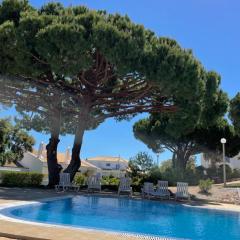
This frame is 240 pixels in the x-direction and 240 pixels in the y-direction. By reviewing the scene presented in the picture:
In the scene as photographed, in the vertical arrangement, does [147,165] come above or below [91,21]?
below

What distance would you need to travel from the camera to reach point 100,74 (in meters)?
22.0

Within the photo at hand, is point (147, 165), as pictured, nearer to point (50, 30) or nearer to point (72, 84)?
point (72, 84)

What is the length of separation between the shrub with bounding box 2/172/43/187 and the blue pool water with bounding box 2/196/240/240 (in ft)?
21.7

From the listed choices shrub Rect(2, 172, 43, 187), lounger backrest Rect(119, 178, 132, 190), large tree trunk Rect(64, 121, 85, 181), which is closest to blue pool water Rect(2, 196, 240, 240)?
lounger backrest Rect(119, 178, 132, 190)

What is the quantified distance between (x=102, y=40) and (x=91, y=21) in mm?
1365

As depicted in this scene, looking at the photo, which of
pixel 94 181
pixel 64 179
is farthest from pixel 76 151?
pixel 64 179

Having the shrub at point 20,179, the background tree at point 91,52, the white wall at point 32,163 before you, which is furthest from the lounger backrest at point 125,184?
the white wall at point 32,163

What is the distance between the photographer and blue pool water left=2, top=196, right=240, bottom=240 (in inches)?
424

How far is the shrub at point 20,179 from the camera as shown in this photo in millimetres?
23344

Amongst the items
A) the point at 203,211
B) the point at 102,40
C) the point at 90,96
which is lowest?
the point at 203,211

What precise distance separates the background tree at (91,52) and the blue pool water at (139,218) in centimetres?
624

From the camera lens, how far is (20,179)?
2372 cm

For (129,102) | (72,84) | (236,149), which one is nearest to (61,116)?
(72,84)

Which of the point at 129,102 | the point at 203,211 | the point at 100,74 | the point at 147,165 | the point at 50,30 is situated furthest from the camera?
the point at 147,165
